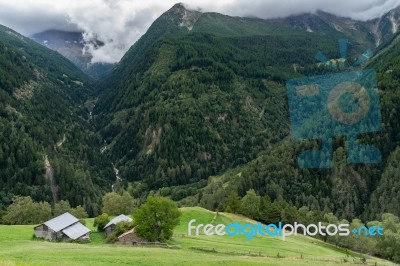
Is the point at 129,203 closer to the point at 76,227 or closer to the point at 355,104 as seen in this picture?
the point at 76,227

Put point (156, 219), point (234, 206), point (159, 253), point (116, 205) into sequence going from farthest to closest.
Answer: point (116, 205), point (234, 206), point (156, 219), point (159, 253)

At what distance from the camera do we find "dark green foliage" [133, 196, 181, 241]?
82125mm

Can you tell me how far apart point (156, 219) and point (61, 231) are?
22.8 m

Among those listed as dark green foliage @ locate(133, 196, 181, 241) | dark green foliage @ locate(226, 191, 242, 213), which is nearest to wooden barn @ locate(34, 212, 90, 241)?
dark green foliage @ locate(133, 196, 181, 241)

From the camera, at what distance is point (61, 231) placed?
9244 centimetres

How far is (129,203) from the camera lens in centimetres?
14938

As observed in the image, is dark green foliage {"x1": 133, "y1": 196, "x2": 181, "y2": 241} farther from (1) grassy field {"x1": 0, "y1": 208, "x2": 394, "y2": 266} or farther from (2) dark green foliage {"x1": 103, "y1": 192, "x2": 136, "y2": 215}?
(2) dark green foliage {"x1": 103, "y1": 192, "x2": 136, "y2": 215}

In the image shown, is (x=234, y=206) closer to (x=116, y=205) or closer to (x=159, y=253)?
(x=116, y=205)

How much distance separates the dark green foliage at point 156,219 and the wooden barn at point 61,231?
14425 millimetres

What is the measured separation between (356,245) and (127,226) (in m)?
57.0

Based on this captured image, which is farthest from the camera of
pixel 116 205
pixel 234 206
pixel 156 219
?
pixel 116 205

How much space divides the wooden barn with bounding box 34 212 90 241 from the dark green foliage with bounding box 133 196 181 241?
1442cm

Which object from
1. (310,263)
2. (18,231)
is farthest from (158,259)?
(18,231)

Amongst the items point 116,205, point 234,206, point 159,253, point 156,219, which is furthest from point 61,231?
point 234,206
